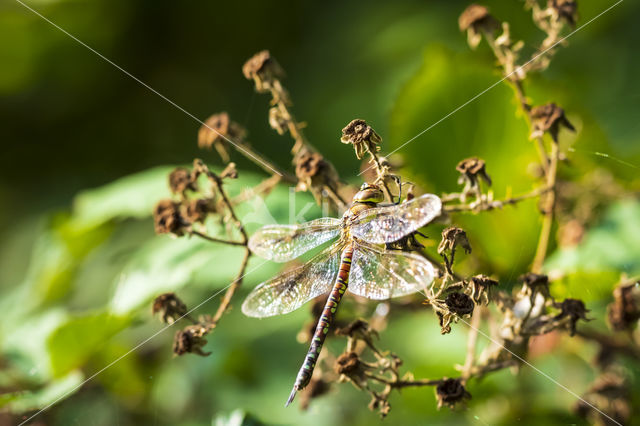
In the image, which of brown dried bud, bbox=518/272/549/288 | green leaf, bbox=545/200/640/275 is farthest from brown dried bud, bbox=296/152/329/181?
green leaf, bbox=545/200/640/275

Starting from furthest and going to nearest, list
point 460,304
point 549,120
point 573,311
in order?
point 549,120
point 573,311
point 460,304

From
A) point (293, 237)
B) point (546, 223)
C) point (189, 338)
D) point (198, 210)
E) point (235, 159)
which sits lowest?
point (546, 223)

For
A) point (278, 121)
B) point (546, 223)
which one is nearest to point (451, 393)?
point (546, 223)

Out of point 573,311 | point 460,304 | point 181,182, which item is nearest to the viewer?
point 460,304

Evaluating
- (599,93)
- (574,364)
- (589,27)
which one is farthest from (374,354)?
(589,27)

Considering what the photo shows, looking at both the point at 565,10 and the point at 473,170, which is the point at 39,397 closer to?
the point at 473,170

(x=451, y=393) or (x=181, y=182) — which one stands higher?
(x=181, y=182)

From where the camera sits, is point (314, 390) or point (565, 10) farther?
point (314, 390)

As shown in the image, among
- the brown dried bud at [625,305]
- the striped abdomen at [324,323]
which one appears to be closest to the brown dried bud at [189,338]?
the striped abdomen at [324,323]
